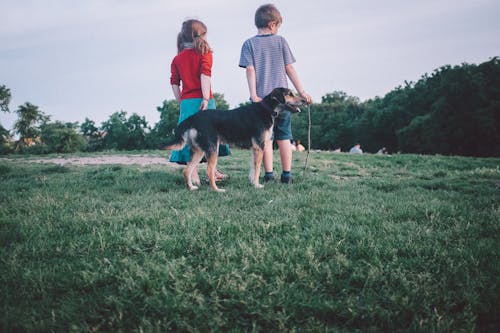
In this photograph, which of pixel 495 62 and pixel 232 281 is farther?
pixel 495 62

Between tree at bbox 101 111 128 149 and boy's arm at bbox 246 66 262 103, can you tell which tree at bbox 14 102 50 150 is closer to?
tree at bbox 101 111 128 149

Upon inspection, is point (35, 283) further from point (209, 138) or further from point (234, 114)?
point (234, 114)

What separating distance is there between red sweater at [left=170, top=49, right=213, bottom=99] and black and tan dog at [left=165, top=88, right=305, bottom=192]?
2.65 feet

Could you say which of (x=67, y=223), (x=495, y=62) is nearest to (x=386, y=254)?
(x=67, y=223)

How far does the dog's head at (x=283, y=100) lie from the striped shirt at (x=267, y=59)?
364 mm

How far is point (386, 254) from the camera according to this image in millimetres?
2467

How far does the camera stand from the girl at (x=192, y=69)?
215 inches

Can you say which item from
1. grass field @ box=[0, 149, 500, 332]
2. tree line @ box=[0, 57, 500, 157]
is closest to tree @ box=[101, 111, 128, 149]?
tree line @ box=[0, 57, 500, 157]

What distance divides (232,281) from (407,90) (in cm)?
6014

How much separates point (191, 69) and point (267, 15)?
1.76 metres

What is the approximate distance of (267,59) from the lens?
5.72 meters

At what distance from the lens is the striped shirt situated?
5691 mm

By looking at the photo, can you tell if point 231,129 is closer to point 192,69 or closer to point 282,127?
point 282,127

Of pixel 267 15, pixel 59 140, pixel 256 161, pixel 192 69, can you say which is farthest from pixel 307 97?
pixel 59 140
